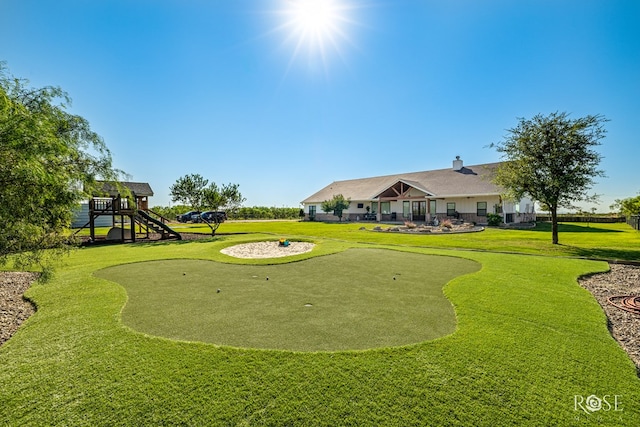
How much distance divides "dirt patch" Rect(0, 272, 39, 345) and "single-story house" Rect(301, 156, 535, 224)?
1033 inches

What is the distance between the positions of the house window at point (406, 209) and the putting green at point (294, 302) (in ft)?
78.8

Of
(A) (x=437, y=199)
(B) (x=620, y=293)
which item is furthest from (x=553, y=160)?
(A) (x=437, y=199)

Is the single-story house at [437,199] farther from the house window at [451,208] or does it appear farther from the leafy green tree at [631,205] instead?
the leafy green tree at [631,205]

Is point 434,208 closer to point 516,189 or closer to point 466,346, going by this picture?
point 516,189

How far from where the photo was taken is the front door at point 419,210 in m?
32.0

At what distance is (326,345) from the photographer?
3.84 m

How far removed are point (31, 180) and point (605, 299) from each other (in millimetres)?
10335

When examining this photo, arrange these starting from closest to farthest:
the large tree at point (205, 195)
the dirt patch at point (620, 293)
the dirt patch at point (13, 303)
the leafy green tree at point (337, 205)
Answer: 1. the dirt patch at point (620, 293)
2. the dirt patch at point (13, 303)
3. the large tree at point (205, 195)
4. the leafy green tree at point (337, 205)

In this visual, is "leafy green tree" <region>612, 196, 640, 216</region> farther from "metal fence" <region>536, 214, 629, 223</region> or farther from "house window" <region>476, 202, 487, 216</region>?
"house window" <region>476, 202, 487, 216</region>

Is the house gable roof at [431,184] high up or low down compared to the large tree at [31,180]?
up

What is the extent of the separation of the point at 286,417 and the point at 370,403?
2.56ft

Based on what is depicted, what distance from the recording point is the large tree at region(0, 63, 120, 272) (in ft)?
12.0

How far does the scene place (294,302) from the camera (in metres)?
5.72

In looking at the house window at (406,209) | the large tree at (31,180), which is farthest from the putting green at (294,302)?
the house window at (406,209)
